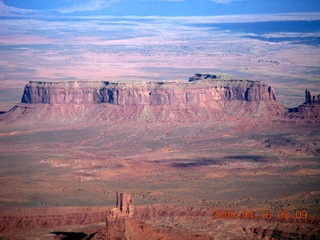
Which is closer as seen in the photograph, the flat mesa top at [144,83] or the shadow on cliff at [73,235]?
the shadow on cliff at [73,235]

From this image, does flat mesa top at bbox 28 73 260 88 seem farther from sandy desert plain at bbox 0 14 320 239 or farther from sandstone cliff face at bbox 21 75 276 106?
sandy desert plain at bbox 0 14 320 239

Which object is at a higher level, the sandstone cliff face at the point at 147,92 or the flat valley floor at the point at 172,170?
the sandstone cliff face at the point at 147,92

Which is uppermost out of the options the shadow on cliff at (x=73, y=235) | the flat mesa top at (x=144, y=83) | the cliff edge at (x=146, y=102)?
the flat mesa top at (x=144, y=83)

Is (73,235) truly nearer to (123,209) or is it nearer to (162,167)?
(123,209)

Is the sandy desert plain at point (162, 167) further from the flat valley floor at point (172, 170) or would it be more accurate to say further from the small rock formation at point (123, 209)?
the small rock formation at point (123, 209)
